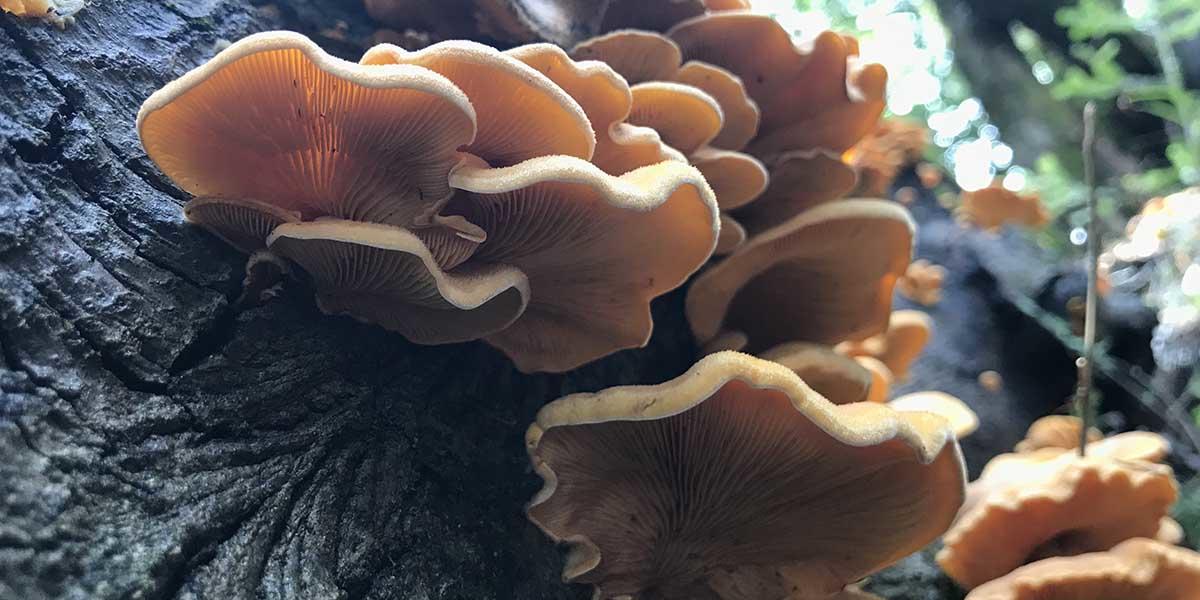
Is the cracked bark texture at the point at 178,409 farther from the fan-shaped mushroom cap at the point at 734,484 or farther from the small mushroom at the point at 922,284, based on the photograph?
the small mushroom at the point at 922,284

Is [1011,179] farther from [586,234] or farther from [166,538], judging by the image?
[166,538]

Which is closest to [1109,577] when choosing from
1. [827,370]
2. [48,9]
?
[827,370]

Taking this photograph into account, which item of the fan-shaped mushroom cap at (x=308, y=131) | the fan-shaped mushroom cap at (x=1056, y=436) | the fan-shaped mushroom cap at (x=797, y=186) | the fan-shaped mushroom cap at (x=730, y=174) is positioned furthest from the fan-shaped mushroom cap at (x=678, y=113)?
the fan-shaped mushroom cap at (x=1056, y=436)

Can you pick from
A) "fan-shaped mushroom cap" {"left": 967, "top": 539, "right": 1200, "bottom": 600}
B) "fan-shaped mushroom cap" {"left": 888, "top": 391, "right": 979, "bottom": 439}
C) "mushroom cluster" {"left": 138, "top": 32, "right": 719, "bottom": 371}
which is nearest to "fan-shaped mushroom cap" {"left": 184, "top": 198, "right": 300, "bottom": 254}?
"mushroom cluster" {"left": 138, "top": 32, "right": 719, "bottom": 371}

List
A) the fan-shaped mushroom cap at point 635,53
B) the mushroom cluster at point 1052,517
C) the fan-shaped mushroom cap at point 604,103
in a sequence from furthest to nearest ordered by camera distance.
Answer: the fan-shaped mushroom cap at point 635,53 < the mushroom cluster at point 1052,517 < the fan-shaped mushroom cap at point 604,103

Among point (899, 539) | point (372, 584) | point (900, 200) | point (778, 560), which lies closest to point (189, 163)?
point (372, 584)

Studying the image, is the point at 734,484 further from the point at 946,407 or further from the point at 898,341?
the point at 898,341

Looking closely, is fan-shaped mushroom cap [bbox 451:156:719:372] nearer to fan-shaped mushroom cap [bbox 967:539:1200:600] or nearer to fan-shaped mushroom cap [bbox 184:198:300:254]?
fan-shaped mushroom cap [bbox 184:198:300:254]
